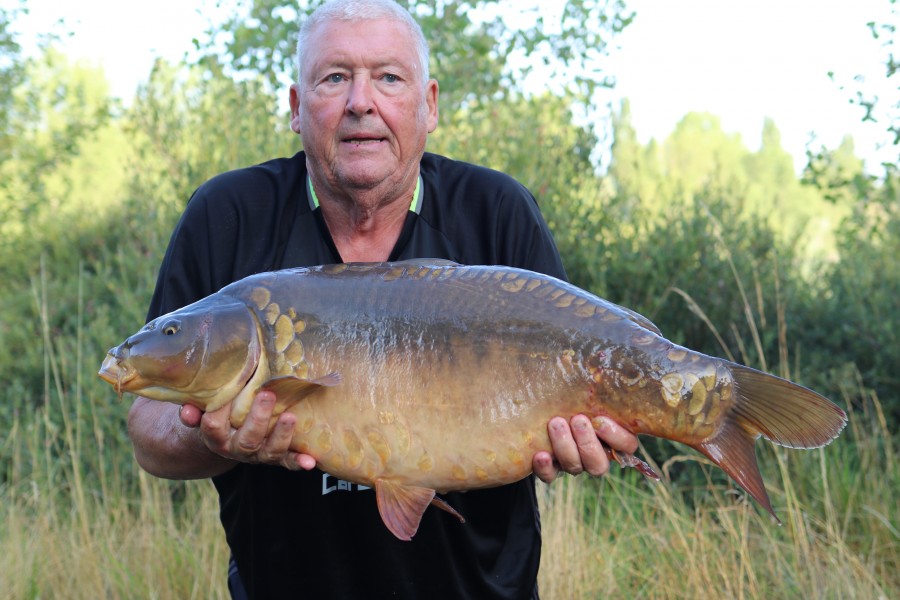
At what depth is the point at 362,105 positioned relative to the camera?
197 centimetres

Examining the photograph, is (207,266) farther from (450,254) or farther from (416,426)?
→ (416,426)

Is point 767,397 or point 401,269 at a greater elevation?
point 401,269

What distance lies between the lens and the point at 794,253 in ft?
16.6

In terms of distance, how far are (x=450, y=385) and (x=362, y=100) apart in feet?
2.20

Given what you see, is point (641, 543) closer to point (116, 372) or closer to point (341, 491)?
point (341, 491)

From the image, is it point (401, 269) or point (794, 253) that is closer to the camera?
point (401, 269)

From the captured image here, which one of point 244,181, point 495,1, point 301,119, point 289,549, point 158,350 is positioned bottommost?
point 289,549

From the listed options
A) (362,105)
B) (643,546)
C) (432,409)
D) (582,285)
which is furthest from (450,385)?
(582,285)

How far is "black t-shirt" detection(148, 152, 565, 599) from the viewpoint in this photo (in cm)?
192

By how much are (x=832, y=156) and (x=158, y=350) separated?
362 cm

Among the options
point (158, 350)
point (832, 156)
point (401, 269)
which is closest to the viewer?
point (158, 350)

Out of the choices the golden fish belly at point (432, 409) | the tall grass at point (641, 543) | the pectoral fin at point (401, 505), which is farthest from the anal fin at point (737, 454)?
the tall grass at point (641, 543)

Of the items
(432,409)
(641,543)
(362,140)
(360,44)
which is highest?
(360,44)

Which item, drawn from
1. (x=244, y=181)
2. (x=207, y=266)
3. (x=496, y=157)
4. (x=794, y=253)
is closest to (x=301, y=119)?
(x=244, y=181)
